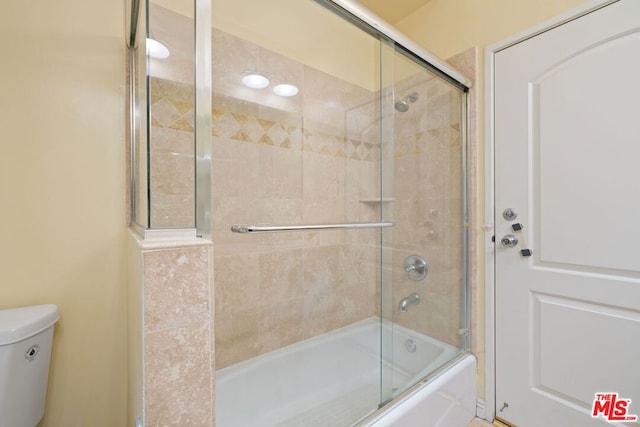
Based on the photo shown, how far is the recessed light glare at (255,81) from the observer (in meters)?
1.38

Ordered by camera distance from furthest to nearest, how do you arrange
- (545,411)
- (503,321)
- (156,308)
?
(503,321)
(545,411)
(156,308)

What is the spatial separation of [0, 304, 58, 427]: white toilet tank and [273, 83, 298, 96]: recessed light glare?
1.34 m

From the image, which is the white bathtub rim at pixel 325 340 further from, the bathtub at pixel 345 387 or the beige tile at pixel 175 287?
the beige tile at pixel 175 287

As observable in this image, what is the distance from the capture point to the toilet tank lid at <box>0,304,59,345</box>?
0.76 m

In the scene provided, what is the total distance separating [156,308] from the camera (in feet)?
1.69

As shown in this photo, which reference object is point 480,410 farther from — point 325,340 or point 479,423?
point 325,340

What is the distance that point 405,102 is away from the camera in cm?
142

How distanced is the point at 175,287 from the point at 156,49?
89 cm

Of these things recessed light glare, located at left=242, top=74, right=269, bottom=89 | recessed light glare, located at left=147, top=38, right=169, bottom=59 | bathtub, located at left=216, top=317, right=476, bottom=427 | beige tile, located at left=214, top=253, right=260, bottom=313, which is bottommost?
bathtub, located at left=216, top=317, right=476, bottom=427

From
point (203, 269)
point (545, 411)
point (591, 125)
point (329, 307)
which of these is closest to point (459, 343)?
point (545, 411)

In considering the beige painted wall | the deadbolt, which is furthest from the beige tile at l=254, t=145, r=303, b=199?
the deadbolt

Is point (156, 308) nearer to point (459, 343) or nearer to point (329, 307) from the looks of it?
point (329, 307)

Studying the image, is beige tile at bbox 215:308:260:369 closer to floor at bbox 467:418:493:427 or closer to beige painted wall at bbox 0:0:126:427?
beige painted wall at bbox 0:0:126:427

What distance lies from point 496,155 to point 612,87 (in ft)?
1.44
